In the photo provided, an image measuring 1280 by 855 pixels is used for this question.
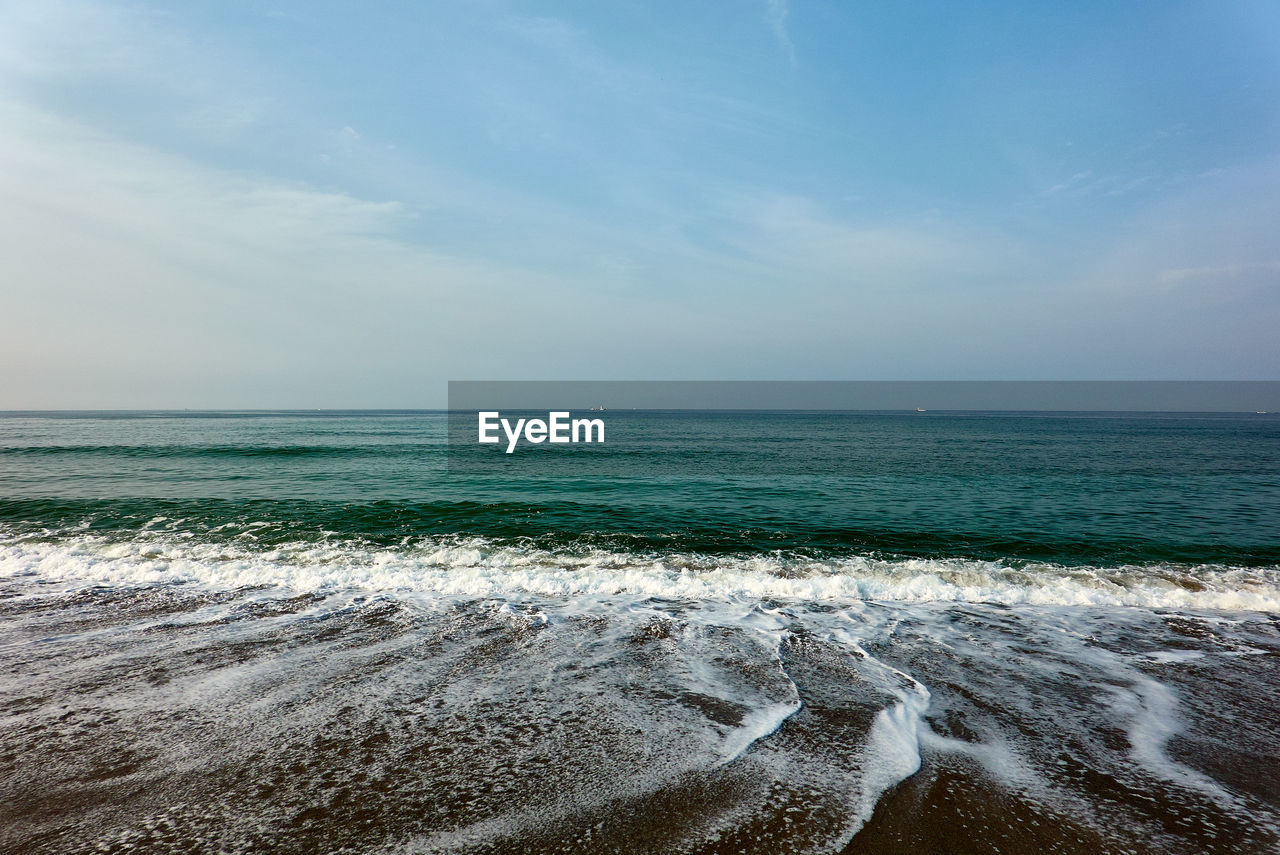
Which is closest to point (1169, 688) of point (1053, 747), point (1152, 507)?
point (1053, 747)

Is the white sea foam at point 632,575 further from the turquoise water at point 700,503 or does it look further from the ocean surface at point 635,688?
the turquoise water at point 700,503

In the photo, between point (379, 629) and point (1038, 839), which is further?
point (379, 629)

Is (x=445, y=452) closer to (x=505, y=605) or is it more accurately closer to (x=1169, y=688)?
(x=505, y=605)

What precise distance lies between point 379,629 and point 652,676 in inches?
158

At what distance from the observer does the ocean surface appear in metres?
3.80

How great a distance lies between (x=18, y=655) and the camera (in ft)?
21.5

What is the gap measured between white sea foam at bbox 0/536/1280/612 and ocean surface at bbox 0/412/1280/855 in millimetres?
102

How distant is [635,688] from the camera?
5.95 metres

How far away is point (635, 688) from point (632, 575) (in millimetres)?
5176

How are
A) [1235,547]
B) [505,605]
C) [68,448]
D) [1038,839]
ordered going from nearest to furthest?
[1038,839] < [505,605] < [1235,547] < [68,448]

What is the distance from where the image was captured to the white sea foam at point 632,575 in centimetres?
1010

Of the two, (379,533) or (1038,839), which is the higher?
(1038,839)
